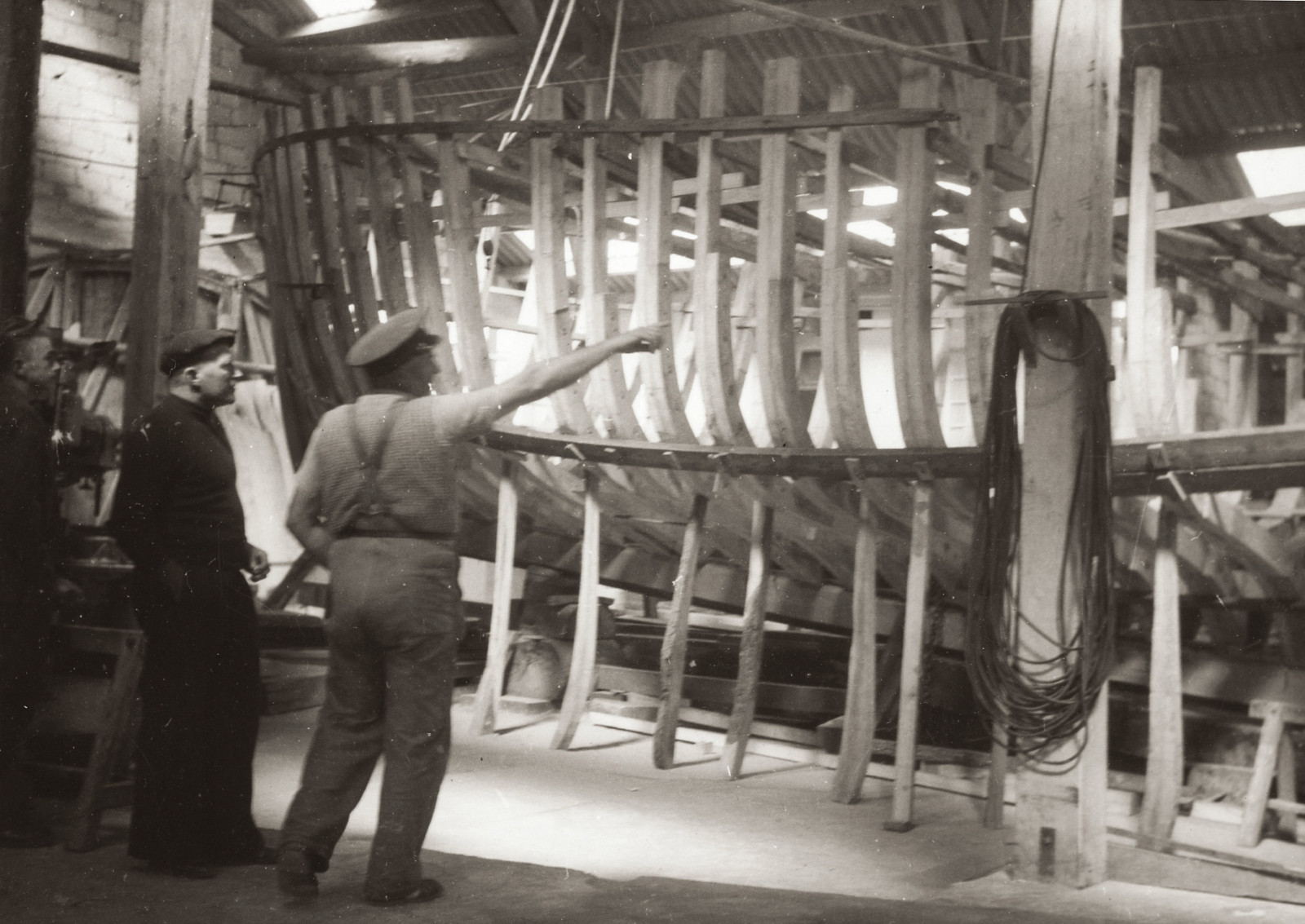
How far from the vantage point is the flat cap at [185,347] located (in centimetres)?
474

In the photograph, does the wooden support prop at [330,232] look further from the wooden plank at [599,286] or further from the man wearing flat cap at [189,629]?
the man wearing flat cap at [189,629]

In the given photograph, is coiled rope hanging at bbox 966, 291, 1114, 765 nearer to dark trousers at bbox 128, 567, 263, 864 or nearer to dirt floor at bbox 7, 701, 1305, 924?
dirt floor at bbox 7, 701, 1305, 924

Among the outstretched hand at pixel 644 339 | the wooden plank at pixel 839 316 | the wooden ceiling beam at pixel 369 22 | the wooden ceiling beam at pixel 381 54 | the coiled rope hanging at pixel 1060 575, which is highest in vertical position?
the wooden ceiling beam at pixel 369 22

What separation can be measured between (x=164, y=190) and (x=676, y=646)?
3.33m

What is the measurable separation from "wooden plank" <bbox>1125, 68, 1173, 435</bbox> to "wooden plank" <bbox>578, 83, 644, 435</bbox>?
2.53m

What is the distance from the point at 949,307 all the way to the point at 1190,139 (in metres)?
4.96

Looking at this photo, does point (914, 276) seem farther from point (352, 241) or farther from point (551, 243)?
point (352, 241)

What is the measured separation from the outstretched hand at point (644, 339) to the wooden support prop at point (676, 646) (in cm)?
298

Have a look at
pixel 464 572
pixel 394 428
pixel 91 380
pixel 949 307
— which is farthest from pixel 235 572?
pixel 91 380

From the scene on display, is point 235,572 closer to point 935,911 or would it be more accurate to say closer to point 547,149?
point 935,911

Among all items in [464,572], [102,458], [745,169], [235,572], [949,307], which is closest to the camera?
[235,572]

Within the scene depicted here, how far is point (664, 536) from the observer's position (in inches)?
321

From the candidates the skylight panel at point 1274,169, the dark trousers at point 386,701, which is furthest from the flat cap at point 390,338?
the skylight panel at point 1274,169

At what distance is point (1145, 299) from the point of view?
586 centimetres
